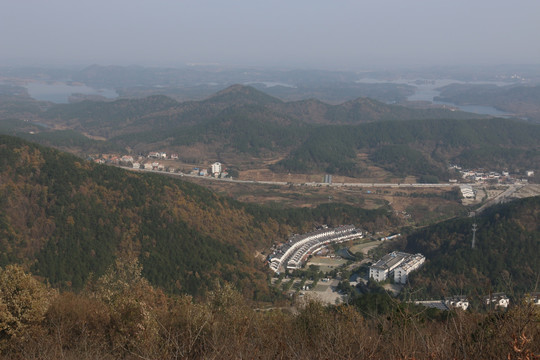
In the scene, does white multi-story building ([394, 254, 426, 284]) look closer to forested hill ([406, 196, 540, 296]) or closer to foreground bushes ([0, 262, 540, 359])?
forested hill ([406, 196, 540, 296])

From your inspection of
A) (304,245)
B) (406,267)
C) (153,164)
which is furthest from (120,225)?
(153,164)

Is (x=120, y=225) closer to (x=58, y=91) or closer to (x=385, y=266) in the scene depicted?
(x=385, y=266)

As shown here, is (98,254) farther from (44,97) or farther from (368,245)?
(44,97)

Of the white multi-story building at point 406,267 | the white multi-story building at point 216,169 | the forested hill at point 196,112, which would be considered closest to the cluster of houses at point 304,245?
the white multi-story building at point 406,267

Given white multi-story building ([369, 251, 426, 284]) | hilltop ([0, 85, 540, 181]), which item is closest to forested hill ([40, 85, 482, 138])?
hilltop ([0, 85, 540, 181])

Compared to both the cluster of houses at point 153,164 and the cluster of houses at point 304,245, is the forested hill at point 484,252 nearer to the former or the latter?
the cluster of houses at point 304,245

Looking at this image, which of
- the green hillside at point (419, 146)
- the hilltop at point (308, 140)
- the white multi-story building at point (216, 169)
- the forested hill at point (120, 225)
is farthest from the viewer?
the hilltop at point (308, 140)
